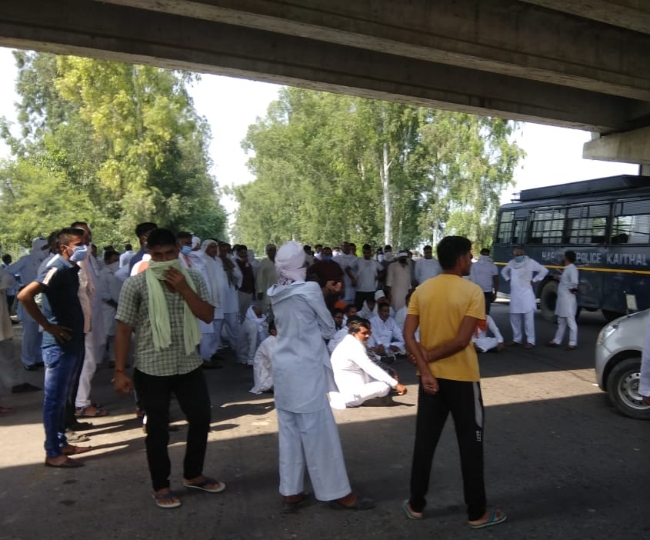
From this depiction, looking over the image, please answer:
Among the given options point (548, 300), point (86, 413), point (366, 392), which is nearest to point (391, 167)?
point (548, 300)

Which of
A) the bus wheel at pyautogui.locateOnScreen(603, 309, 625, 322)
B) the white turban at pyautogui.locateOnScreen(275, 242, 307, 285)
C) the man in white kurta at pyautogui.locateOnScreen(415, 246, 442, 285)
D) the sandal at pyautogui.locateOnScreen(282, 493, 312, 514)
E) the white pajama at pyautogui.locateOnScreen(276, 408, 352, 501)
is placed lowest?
the bus wheel at pyautogui.locateOnScreen(603, 309, 625, 322)

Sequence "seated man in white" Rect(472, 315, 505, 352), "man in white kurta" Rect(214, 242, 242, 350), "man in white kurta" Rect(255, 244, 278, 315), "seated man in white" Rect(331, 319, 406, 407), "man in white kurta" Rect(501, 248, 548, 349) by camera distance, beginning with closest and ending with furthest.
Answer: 1. "seated man in white" Rect(331, 319, 406, 407)
2. "man in white kurta" Rect(214, 242, 242, 350)
3. "seated man in white" Rect(472, 315, 505, 352)
4. "man in white kurta" Rect(501, 248, 548, 349)
5. "man in white kurta" Rect(255, 244, 278, 315)

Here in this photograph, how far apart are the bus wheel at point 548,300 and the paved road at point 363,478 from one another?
8041mm

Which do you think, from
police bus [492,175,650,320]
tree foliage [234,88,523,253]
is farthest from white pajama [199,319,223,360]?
tree foliage [234,88,523,253]

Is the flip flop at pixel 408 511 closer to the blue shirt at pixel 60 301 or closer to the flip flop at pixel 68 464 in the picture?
the flip flop at pixel 68 464

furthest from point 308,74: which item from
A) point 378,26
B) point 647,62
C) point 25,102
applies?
point 25,102

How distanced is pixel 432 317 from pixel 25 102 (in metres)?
47.8

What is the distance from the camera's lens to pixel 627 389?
6.41 meters

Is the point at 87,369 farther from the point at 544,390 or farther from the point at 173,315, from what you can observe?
the point at 544,390

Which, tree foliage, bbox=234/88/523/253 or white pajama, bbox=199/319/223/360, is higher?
tree foliage, bbox=234/88/523/253

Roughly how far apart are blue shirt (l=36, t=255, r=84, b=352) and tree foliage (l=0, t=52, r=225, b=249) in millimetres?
23595

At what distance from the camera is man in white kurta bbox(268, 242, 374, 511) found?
3990mm

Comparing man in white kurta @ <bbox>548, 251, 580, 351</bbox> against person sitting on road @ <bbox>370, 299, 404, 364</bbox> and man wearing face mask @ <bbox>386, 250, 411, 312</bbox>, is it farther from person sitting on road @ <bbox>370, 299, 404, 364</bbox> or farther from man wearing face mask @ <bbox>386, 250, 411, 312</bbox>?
person sitting on road @ <bbox>370, 299, 404, 364</bbox>

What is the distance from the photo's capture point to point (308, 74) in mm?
9867
